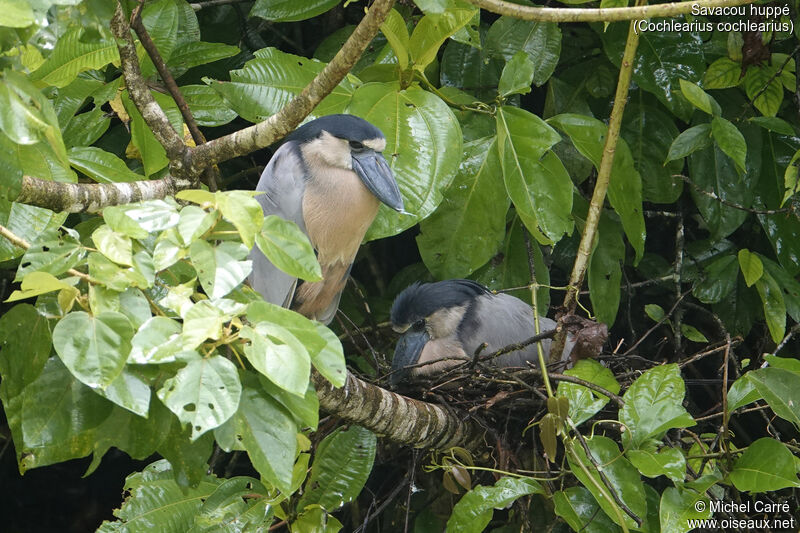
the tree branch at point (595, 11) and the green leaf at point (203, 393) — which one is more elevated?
the tree branch at point (595, 11)

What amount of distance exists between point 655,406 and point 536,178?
0.59m

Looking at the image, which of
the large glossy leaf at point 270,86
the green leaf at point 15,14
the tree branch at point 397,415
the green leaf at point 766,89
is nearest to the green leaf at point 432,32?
the large glossy leaf at point 270,86

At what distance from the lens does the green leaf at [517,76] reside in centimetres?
180

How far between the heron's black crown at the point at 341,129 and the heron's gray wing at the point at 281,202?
0.05 metres

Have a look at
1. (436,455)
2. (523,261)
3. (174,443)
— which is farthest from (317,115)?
(174,443)

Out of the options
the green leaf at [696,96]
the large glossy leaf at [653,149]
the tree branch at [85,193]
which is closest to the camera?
the tree branch at [85,193]

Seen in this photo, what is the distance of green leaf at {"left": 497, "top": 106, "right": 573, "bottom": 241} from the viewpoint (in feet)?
5.83

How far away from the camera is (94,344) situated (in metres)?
0.79

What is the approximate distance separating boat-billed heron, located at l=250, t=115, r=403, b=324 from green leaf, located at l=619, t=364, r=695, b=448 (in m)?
0.70

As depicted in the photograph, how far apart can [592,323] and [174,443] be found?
1029 millimetres

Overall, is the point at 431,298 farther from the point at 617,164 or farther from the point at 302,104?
the point at 302,104

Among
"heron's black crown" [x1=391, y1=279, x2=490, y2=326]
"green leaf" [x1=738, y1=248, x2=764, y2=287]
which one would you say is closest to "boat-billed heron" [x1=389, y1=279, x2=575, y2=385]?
"heron's black crown" [x1=391, y1=279, x2=490, y2=326]

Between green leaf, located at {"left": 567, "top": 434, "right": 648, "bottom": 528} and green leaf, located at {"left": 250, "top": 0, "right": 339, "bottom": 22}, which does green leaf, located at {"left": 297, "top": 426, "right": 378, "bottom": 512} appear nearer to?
green leaf, located at {"left": 567, "top": 434, "right": 648, "bottom": 528}

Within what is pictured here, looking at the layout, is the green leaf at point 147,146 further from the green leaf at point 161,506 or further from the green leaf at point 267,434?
the green leaf at point 267,434
